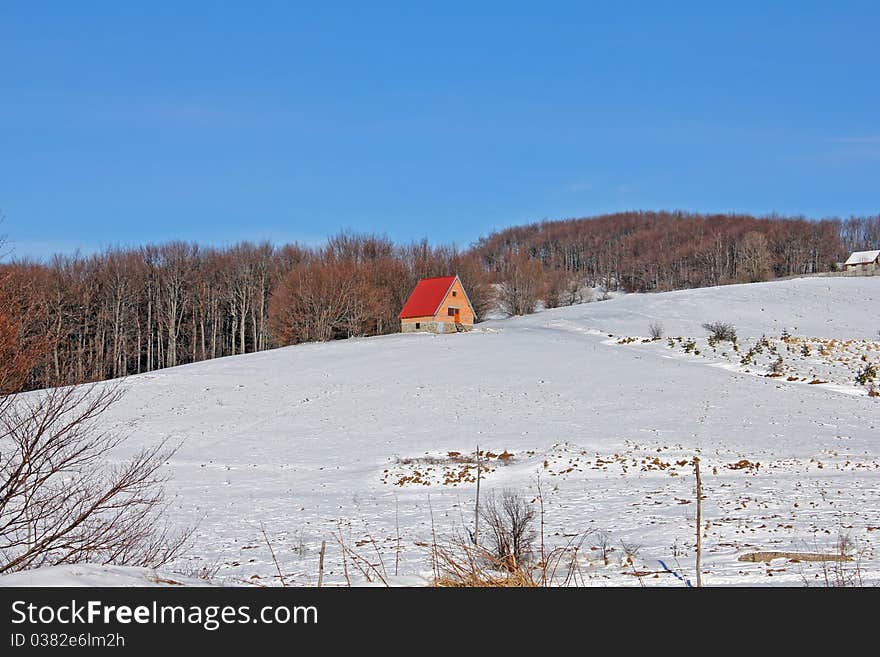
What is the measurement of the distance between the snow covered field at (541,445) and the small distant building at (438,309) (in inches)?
311

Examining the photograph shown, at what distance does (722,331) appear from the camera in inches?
1927

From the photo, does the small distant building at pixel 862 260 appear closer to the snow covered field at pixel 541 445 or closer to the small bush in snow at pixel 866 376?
the snow covered field at pixel 541 445

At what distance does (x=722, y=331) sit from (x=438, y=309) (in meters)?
25.6

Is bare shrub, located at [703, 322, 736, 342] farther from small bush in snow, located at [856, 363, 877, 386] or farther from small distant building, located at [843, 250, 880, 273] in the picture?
small distant building, located at [843, 250, 880, 273]

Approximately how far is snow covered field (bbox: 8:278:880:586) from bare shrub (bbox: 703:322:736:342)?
202cm

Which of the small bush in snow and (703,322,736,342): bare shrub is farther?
(703,322,736,342): bare shrub

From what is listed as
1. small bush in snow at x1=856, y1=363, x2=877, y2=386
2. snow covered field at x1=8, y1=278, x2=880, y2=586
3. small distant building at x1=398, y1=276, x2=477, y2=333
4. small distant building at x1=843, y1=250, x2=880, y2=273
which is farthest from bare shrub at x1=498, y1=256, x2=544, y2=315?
small distant building at x1=843, y1=250, x2=880, y2=273

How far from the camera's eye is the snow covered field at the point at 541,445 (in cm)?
1488

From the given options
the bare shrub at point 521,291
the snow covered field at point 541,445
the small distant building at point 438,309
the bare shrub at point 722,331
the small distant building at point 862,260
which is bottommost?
the snow covered field at point 541,445

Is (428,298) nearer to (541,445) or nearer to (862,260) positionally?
(541,445)

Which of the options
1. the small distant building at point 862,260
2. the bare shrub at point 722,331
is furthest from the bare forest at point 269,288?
the bare shrub at point 722,331

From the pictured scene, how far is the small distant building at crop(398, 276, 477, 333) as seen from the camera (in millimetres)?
63594

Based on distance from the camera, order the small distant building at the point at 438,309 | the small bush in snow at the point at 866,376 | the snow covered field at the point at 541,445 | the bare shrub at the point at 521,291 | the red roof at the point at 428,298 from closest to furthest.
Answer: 1. the snow covered field at the point at 541,445
2. the small bush in snow at the point at 866,376
3. the small distant building at the point at 438,309
4. the red roof at the point at 428,298
5. the bare shrub at the point at 521,291
